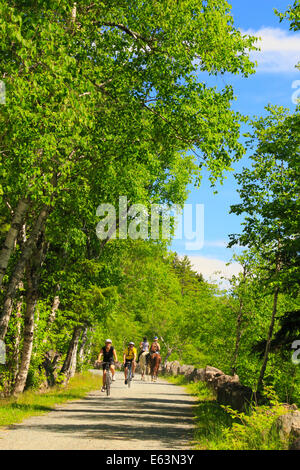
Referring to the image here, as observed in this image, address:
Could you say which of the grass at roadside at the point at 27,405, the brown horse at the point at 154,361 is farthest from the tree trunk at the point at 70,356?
the brown horse at the point at 154,361

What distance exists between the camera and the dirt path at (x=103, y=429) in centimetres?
995

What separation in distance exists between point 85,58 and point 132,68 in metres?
1.53

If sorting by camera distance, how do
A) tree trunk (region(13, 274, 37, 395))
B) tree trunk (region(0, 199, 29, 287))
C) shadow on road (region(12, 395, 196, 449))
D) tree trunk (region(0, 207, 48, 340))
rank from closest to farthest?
shadow on road (region(12, 395, 196, 449))
tree trunk (region(0, 199, 29, 287))
tree trunk (region(0, 207, 48, 340))
tree trunk (region(13, 274, 37, 395))

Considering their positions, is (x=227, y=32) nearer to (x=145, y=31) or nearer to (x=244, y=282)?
(x=145, y=31)

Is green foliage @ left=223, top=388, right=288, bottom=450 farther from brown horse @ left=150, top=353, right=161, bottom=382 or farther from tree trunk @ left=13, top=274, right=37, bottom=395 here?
brown horse @ left=150, top=353, right=161, bottom=382

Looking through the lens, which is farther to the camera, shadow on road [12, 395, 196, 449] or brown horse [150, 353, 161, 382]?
brown horse [150, 353, 161, 382]

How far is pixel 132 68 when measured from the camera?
15219 mm

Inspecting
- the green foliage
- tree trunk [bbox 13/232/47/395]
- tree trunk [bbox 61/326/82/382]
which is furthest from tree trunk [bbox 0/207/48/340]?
tree trunk [bbox 61/326/82/382]

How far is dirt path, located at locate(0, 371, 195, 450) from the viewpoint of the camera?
32.7ft

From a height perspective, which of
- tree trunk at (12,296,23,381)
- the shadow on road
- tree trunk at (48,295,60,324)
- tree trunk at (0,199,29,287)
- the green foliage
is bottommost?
the shadow on road

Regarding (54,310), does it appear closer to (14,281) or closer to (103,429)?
(14,281)

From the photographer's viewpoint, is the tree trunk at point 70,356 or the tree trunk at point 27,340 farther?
the tree trunk at point 70,356

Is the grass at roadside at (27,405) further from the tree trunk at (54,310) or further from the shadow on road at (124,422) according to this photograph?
the tree trunk at (54,310)

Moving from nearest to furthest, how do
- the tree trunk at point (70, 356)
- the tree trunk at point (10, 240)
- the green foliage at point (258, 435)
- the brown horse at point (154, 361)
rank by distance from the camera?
1. the green foliage at point (258, 435)
2. the tree trunk at point (10, 240)
3. the tree trunk at point (70, 356)
4. the brown horse at point (154, 361)
